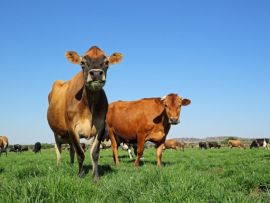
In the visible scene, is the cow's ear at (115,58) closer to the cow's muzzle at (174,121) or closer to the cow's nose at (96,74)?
the cow's nose at (96,74)

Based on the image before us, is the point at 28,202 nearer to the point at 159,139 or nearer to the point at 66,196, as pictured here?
the point at 66,196

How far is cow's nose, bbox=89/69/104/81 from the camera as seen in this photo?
25.5ft

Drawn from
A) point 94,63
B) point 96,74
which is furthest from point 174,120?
point 96,74

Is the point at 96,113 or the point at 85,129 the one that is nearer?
the point at 85,129

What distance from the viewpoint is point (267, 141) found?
203ft

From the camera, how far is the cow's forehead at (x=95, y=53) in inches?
331

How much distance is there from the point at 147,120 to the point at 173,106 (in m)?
1.28

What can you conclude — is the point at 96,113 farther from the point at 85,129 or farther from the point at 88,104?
the point at 85,129

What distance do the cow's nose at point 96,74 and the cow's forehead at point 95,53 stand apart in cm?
62

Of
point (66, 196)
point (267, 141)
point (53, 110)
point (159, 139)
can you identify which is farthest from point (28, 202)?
point (267, 141)

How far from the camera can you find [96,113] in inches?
340

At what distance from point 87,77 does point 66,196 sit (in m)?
3.61

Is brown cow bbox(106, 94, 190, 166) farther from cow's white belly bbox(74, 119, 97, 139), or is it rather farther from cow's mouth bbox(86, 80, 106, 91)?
cow's mouth bbox(86, 80, 106, 91)

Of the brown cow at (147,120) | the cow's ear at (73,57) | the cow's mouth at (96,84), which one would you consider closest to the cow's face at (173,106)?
the brown cow at (147,120)
